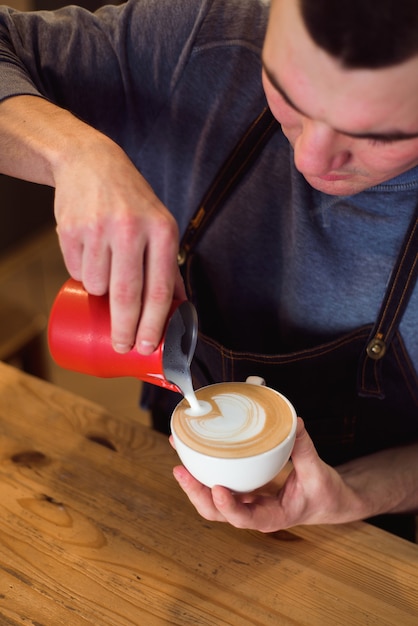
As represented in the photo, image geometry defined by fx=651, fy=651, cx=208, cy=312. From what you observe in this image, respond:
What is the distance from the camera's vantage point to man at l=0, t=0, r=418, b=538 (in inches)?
33.6

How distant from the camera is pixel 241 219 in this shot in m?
1.33

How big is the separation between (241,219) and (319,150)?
49 centimetres

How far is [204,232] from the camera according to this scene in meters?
1.34

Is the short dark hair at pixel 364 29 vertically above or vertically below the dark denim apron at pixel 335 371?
above

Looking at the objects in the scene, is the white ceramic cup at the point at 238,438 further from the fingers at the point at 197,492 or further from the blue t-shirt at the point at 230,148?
the blue t-shirt at the point at 230,148

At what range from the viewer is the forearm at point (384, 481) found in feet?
3.55

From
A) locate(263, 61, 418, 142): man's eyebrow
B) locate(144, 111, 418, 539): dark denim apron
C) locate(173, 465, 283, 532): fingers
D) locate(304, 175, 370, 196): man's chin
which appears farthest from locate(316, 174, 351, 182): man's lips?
locate(173, 465, 283, 532): fingers

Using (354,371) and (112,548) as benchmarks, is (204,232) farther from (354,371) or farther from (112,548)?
(112,548)

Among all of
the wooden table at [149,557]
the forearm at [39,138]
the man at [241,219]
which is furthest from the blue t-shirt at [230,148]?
the wooden table at [149,557]

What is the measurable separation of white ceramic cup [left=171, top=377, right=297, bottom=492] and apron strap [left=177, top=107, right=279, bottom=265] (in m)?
0.44

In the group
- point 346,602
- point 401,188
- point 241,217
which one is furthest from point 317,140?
point 346,602

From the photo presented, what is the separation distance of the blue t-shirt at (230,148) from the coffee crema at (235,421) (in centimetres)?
36

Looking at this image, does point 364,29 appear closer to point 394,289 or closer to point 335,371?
point 394,289

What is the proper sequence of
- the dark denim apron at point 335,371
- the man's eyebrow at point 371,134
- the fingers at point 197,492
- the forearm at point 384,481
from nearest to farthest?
1. the man's eyebrow at point 371,134
2. the fingers at point 197,492
3. the forearm at point 384,481
4. the dark denim apron at point 335,371
